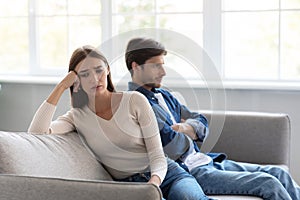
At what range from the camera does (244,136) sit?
284 cm

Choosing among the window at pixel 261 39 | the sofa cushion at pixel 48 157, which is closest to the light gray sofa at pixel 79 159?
the sofa cushion at pixel 48 157

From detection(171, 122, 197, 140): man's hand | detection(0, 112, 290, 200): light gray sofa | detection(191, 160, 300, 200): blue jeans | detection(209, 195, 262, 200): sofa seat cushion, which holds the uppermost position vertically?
detection(171, 122, 197, 140): man's hand

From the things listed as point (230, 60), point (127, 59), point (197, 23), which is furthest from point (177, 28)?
point (127, 59)

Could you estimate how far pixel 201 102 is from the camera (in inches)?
113

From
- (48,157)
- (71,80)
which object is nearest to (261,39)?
(71,80)

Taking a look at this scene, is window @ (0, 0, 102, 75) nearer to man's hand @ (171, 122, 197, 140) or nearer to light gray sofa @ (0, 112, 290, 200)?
light gray sofa @ (0, 112, 290, 200)

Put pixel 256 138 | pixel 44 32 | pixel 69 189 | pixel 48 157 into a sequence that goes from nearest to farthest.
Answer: pixel 69 189, pixel 48 157, pixel 256 138, pixel 44 32

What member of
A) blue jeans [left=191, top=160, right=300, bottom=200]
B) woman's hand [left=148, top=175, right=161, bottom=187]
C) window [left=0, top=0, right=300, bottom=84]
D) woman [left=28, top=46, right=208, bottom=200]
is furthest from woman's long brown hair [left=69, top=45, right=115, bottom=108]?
window [left=0, top=0, right=300, bottom=84]

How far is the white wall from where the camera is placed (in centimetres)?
341

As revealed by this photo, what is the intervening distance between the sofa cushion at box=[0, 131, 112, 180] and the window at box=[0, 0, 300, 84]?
1.62 metres

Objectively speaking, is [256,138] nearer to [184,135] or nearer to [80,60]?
[184,135]

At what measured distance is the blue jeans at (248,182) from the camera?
228cm

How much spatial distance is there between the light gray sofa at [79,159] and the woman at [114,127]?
0.21 ft

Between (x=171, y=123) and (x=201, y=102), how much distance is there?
22.2 inches
